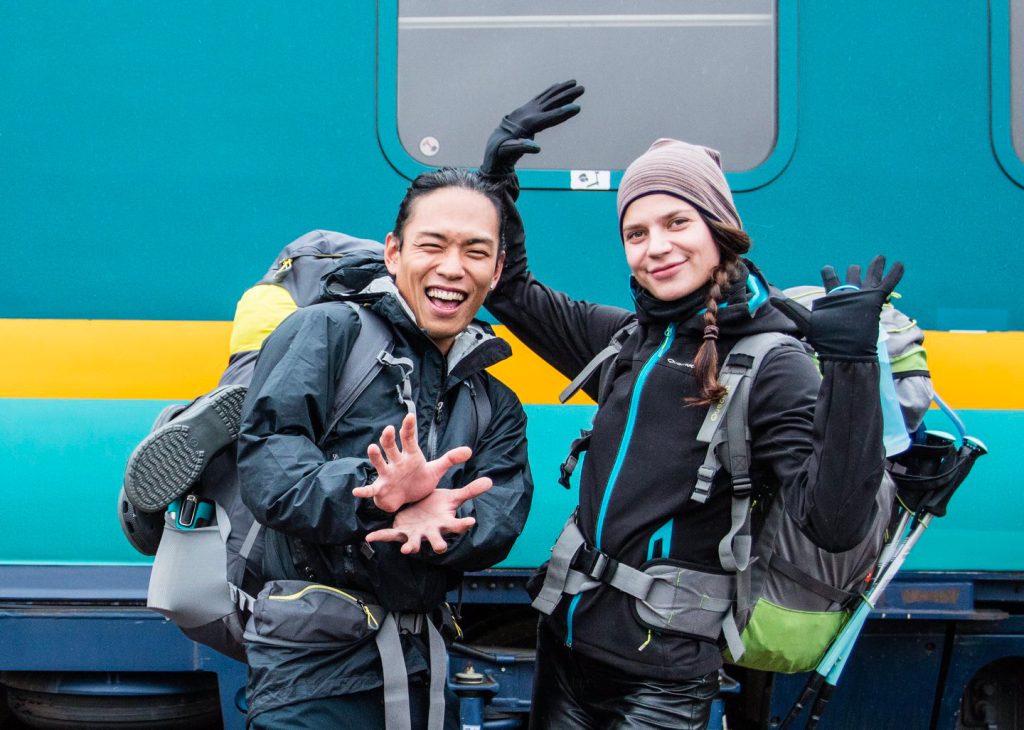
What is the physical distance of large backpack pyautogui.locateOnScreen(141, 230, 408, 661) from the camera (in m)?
1.86

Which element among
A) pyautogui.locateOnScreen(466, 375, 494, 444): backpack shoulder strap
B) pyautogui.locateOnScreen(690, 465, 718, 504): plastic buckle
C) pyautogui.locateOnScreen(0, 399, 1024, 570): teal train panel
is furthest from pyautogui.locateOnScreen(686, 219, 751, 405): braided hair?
pyautogui.locateOnScreen(0, 399, 1024, 570): teal train panel

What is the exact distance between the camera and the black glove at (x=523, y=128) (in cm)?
207

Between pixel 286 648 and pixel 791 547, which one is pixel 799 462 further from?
pixel 286 648

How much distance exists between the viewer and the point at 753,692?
2893 millimetres

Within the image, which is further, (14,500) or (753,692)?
(753,692)

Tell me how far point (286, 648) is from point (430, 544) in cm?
33

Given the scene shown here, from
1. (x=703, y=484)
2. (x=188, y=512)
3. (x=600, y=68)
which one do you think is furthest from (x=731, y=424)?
(x=600, y=68)

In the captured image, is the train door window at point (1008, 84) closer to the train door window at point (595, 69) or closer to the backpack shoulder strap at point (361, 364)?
the train door window at point (595, 69)

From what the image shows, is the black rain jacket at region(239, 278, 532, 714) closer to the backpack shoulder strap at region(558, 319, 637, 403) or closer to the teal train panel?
the backpack shoulder strap at region(558, 319, 637, 403)

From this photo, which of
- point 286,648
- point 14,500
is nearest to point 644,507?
point 286,648

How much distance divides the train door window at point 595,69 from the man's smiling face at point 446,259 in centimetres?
90

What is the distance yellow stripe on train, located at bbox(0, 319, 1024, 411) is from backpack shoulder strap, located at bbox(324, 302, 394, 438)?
0.95 metres

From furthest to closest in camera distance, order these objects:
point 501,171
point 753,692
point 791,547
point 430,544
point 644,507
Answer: point 753,692 → point 501,171 → point 791,547 → point 644,507 → point 430,544

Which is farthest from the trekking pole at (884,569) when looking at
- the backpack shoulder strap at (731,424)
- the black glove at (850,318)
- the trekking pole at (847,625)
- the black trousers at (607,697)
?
the black glove at (850,318)
